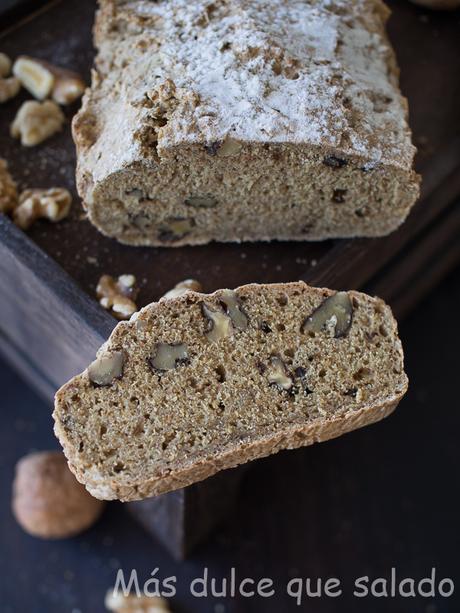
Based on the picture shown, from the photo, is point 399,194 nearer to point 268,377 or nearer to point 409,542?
point 268,377

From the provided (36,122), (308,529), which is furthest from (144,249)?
(308,529)

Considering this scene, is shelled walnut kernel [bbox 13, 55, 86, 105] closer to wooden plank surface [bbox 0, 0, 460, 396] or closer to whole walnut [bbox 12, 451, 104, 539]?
wooden plank surface [bbox 0, 0, 460, 396]

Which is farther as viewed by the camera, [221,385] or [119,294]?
[119,294]

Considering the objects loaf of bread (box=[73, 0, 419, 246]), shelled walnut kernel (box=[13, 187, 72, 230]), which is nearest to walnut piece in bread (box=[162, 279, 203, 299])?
loaf of bread (box=[73, 0, 419, 246])

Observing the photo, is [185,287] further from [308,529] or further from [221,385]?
[308,529]

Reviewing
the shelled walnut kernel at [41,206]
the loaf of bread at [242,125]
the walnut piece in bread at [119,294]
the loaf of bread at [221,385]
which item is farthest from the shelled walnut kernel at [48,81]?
the loaf of bread at [221,385]

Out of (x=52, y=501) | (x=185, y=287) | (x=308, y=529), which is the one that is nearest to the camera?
(x=185, y=287)
